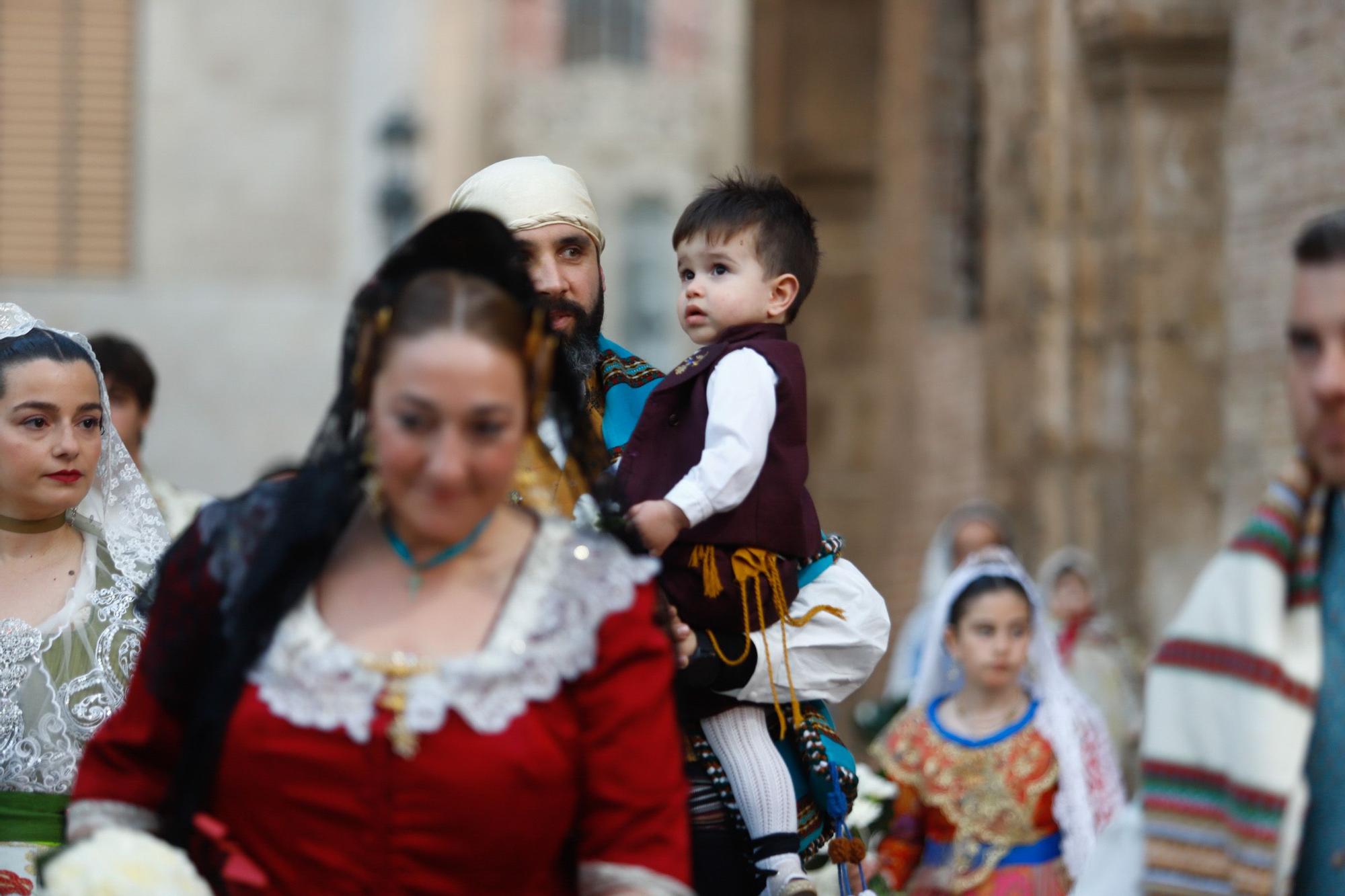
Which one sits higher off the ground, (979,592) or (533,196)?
(533,196)

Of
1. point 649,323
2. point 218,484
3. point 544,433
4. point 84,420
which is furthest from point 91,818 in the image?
point 649,323

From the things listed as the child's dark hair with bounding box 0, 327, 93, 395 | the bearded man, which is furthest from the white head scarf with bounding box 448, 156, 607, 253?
the child's dark hair with bounding box 0, 327, 93, 395

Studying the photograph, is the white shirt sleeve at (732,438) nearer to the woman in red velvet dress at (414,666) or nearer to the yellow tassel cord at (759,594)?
the yellow tassel cord at (759,594)

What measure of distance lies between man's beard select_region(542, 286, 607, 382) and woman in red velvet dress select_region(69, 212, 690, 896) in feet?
3.47

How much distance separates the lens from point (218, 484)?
21.5 meters

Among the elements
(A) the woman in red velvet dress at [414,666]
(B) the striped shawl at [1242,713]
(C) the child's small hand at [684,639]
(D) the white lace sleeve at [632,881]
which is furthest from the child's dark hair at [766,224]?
(D) the white lace sleeve at [632,881]

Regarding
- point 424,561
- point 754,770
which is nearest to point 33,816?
point 754,770

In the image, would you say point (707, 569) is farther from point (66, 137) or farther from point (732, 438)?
point (66, 137)

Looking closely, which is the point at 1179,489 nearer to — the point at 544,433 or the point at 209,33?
the point at 544,433

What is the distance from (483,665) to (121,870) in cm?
61

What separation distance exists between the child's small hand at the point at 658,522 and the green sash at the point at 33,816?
1596 mm

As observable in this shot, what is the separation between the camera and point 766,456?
4.38m

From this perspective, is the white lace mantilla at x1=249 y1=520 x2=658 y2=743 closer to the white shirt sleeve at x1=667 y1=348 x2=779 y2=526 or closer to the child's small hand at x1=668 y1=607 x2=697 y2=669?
the child's small hand at x1=668 y1=607 x2=697 y2=669

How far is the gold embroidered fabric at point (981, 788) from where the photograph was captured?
22.5 ft
